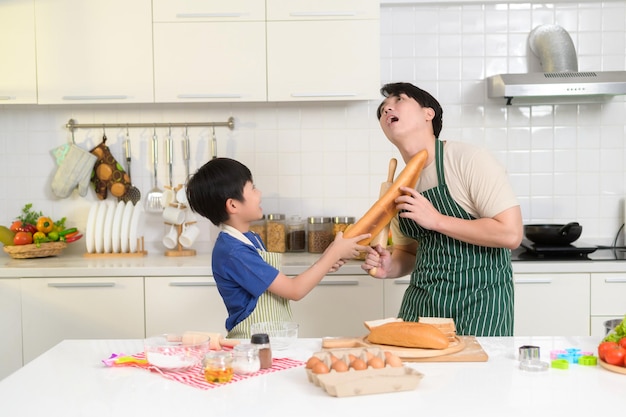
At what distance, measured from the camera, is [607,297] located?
3.37 meters

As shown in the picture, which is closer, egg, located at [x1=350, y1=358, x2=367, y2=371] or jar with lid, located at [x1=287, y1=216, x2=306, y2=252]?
egg, located at [x1=350, y1=358, x2=367, y2=371]

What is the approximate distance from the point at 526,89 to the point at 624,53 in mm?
735

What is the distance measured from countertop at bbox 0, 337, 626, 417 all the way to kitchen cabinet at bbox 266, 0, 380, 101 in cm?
200

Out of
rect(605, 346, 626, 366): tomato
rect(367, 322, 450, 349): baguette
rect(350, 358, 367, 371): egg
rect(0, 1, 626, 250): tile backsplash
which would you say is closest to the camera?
rect(350, 358, 367, 371): egg

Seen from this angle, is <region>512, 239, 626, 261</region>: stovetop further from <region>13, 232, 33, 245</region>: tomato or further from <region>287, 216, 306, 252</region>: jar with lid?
<region>13, 232, 33, 245</region>: tomato

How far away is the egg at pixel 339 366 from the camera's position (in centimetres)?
159

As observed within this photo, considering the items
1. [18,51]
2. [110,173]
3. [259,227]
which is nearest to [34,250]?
[110,173]

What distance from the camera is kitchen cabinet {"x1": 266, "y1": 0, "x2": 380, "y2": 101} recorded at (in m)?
3.60

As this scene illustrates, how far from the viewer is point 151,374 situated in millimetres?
1742

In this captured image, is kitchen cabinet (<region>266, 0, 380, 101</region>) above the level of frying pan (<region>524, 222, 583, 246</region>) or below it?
above

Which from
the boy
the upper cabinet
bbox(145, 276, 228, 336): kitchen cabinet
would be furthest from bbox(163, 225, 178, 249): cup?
the boy

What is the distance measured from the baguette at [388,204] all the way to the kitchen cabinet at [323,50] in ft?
4.52

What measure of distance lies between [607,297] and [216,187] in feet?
6.43

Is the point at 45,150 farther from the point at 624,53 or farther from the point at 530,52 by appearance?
the point at 624,53
